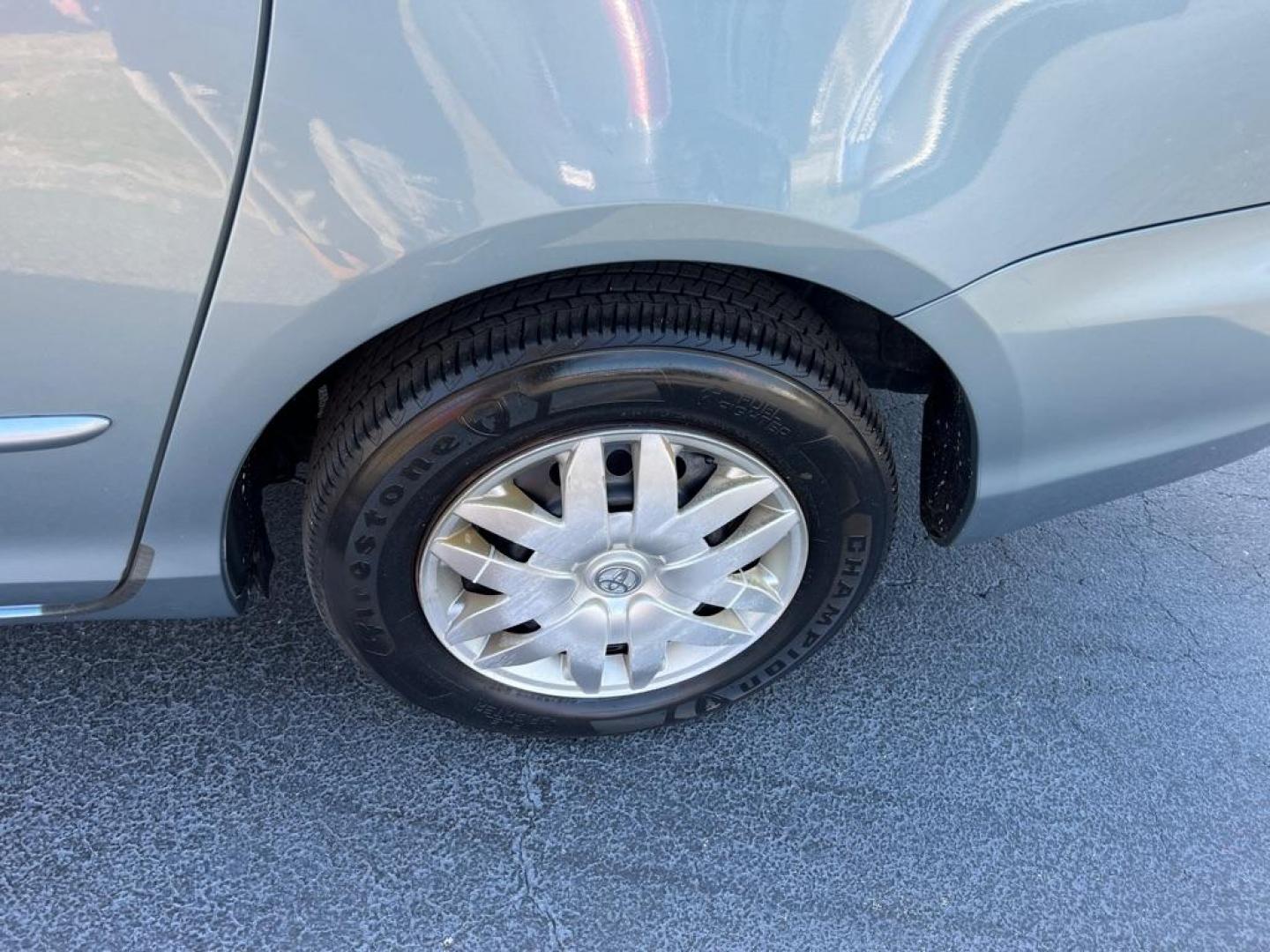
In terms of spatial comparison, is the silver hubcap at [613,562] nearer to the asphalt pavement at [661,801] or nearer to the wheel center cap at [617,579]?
the wheel center cap at [617,579]

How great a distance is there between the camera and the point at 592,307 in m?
1.21

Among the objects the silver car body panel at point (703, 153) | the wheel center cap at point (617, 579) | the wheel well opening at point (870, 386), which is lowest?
the wheel center cap at point (617, 579)

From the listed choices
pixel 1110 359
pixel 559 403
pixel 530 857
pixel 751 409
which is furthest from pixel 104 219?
pixel 1110 359

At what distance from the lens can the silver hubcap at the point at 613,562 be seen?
1.34 meters

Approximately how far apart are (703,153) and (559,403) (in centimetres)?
35

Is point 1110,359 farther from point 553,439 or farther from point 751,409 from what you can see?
point 553,439

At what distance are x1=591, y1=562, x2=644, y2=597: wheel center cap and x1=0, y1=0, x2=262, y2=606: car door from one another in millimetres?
618

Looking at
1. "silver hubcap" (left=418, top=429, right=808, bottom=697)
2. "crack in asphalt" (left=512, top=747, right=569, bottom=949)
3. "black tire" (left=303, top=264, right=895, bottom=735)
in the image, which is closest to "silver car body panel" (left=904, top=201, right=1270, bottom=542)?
"black tire" (left=303, top=264, right=895, bottom=735)

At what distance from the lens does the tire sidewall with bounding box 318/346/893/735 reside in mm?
1223

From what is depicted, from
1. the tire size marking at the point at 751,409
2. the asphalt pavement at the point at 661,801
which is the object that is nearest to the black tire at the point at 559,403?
the tire size marking at the point at 751,409

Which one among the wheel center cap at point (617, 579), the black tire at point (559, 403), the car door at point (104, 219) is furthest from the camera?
the wheel center cap at point (617, 579)

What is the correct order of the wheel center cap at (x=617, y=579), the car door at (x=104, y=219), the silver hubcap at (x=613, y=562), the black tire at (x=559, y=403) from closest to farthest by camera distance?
the car door at (x=104, y=219) < the black tire at (x=559, y=403) < the silver hubcap at (x=613, y=562) < the wheel center cap at (x=617, y=579)

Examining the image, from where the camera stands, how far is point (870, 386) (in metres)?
1.65

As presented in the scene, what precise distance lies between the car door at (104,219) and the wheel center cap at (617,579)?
2.03ft
